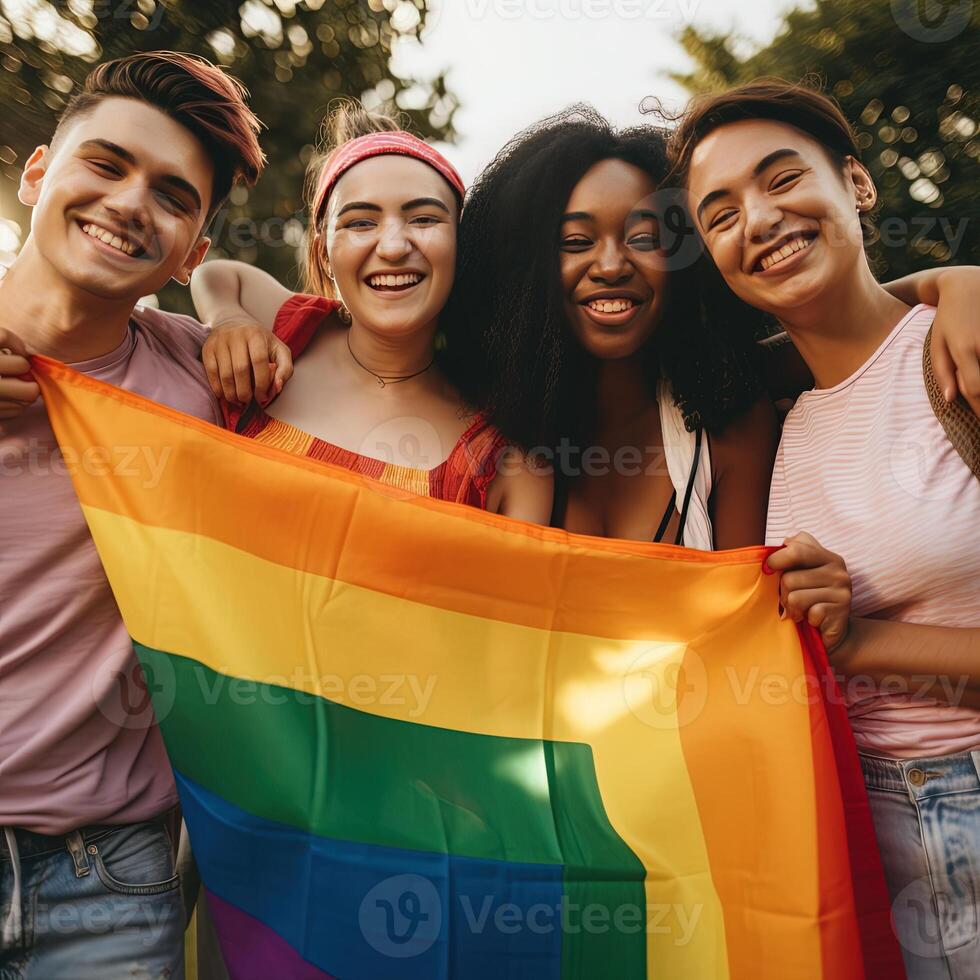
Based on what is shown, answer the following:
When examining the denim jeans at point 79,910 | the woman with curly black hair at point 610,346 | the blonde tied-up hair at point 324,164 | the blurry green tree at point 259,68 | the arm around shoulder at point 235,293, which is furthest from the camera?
the blurry green tree at point 259,68

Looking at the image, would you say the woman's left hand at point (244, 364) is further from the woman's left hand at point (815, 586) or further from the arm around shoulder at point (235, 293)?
the woman's left hand at point (815, 586)

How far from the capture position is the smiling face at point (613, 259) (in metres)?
2.50

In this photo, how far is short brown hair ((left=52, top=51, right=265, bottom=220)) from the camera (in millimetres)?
2166

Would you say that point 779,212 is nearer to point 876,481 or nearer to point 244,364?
point 876,481

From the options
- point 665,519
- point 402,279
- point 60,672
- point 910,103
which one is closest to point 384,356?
point 402,279

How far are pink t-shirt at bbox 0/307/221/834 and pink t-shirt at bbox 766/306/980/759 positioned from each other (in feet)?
5.13

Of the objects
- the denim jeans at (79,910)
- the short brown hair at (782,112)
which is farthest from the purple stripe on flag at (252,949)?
the short brown hair at (782,112)

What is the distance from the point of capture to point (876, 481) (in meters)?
2.02

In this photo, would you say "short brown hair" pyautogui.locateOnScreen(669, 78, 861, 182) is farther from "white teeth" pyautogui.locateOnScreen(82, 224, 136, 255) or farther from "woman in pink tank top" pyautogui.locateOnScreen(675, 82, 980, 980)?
"white teeth" pyautogui.locateOnScreen(82, 224, 136, 255)

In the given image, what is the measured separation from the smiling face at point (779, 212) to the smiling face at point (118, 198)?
1.26 metres

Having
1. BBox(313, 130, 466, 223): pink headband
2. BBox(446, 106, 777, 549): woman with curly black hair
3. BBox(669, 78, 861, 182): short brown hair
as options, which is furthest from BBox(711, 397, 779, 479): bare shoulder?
BBox(313, 130, 466, 223): pink headband

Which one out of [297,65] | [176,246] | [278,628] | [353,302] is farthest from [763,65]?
[278,628]

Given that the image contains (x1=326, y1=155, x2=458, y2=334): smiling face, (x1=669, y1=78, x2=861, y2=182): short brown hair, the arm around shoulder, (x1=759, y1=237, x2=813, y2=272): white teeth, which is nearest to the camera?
(x1=759, y1=237, x2=813, y2=272): white teeth

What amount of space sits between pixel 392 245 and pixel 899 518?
1363 mm
